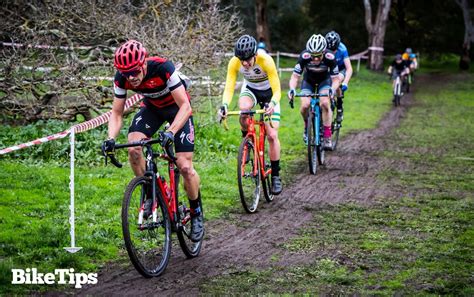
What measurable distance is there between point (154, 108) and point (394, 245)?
3.11 meters

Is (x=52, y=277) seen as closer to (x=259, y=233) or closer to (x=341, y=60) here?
(x=259, y=233)

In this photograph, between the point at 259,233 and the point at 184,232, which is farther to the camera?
the point at 259,233

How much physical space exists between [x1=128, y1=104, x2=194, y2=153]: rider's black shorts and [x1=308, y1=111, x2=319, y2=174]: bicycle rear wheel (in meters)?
5.25

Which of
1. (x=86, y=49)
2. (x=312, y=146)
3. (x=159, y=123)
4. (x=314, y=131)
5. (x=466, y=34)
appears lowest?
(x=312, y=146)

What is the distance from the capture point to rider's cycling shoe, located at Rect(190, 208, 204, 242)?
7466mm

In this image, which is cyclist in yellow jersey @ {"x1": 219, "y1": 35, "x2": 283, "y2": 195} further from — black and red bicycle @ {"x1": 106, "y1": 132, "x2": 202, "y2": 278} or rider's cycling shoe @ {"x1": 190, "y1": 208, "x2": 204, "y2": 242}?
black and red bicycle @ {"x1": 106, "y1": 132, "x2": 202, "y2": 278}

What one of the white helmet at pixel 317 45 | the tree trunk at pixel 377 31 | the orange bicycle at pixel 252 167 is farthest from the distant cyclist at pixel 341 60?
the tree trunk at pixel 377 31

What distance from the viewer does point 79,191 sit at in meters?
9.85

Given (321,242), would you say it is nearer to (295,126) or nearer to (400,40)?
(295,126)

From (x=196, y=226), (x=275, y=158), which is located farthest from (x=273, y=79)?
(x=196, y=226)

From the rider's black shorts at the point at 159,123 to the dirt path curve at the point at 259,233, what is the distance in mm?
1239

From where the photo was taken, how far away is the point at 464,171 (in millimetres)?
12961

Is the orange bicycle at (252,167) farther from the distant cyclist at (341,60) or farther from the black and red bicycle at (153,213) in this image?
the distant cyclist at (341,60)

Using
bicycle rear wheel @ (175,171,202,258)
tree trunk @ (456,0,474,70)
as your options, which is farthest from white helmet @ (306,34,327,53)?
tree trunk @ (456,0,474,70)
